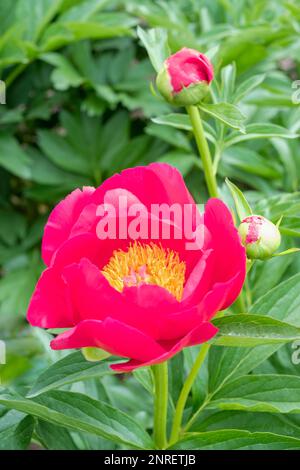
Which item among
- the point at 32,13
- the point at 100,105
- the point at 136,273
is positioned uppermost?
the point at 32,13

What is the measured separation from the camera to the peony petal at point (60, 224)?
1.95 ft

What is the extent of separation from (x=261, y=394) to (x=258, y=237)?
15cm

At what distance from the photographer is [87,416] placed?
65cm

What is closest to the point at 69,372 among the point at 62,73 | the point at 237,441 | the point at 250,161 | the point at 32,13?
the point at 237,441

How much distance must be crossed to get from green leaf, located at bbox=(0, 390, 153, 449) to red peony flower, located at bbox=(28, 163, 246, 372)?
0.08 m

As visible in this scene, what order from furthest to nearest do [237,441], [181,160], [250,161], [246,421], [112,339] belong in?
1. [181,160]
2. [250,161]
3. [246,421]
4. [237,441]
5. [112,339]

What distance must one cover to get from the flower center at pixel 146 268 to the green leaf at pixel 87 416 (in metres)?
0.11

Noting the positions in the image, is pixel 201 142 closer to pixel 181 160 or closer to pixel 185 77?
pixel 185 77

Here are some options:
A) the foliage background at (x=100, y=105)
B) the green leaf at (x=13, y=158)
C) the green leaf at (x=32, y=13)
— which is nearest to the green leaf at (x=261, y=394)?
the foliage background at (x=100, y=105)

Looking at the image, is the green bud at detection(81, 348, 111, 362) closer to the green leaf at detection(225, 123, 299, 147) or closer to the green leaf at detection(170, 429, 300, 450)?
the green leaf at detection(170, 429, 300, 450)

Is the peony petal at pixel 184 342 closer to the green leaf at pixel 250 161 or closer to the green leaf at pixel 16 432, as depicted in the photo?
the green leaf at pixel 16 432

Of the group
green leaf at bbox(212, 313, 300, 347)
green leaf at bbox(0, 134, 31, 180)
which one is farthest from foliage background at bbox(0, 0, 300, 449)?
green leaf at bbox(212, 313, 300, 347)

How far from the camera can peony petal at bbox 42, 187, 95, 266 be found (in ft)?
1.95

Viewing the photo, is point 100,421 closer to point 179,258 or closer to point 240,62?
point 179,258
